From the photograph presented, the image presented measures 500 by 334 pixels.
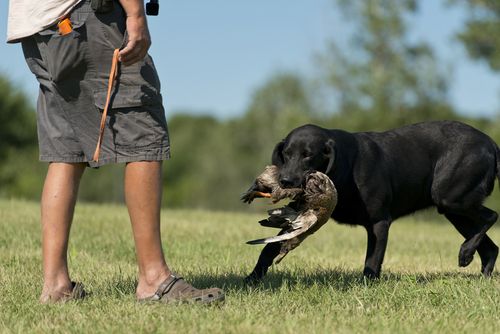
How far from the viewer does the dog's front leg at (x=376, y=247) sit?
3637 millimetres

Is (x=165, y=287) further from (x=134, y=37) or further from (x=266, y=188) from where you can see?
(x=134, y=37)

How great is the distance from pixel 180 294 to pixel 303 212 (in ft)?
3.24

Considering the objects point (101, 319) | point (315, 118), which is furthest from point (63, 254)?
point (315, 118)

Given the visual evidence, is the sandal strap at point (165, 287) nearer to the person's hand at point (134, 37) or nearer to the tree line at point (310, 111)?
the person's hand at point (134, 37)

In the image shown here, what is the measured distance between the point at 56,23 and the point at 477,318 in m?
2.72

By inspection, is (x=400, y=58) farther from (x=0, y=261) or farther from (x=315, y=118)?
(x=0, y=261)

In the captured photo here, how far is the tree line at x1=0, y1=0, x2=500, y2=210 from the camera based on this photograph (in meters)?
19.0

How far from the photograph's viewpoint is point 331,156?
354 cm

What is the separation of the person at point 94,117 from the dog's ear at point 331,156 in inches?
50.5

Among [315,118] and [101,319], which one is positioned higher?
[101,319]

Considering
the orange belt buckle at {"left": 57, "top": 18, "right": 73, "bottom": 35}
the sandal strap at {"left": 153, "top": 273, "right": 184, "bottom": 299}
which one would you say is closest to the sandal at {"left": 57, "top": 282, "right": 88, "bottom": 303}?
the sandal strap at {"left": 153, "top": 273, "right": 184, "bottom": 299}

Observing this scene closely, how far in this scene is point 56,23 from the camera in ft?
8.50

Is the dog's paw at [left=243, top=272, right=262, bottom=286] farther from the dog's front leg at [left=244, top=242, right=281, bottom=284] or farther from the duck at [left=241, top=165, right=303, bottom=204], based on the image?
the duck at [left=241, top=165, right=303, bottom=204]

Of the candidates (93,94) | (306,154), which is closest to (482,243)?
(306,154)
